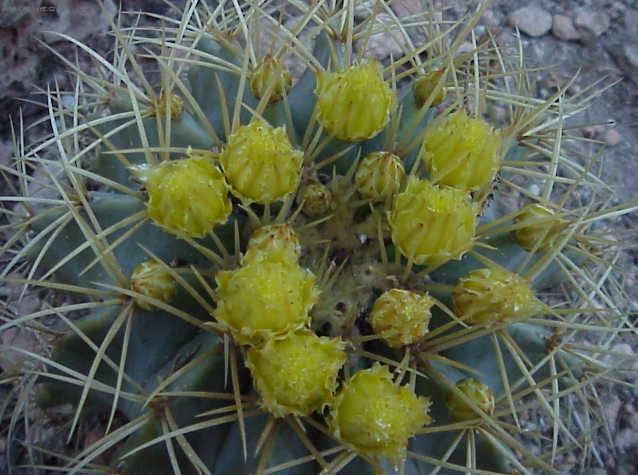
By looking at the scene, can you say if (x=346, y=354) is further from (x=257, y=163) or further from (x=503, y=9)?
(x=503, y=9)

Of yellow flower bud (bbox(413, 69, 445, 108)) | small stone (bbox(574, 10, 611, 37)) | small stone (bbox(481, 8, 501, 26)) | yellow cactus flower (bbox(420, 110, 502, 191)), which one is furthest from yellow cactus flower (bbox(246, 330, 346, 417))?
small stone (bbox(574, 10, 611, 37))

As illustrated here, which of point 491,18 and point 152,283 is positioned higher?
point 152,283

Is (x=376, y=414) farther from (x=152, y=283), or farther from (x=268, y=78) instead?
(x=268, y=78)

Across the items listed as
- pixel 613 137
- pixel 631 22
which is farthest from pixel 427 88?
Result: pixel 631 22

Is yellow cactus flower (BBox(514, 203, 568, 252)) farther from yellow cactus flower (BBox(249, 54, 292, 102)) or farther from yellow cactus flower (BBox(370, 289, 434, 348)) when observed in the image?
yellow cactus flower (BBox(249, 54, 292, 102))

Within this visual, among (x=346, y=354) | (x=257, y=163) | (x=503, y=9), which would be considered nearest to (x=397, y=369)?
(x=346, y=354)

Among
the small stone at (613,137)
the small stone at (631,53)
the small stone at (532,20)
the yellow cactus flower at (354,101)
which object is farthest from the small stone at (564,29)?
the yellow cactus flower at (354,101)

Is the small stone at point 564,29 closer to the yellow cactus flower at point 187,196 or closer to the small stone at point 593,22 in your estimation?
the small stone at point 593,22
